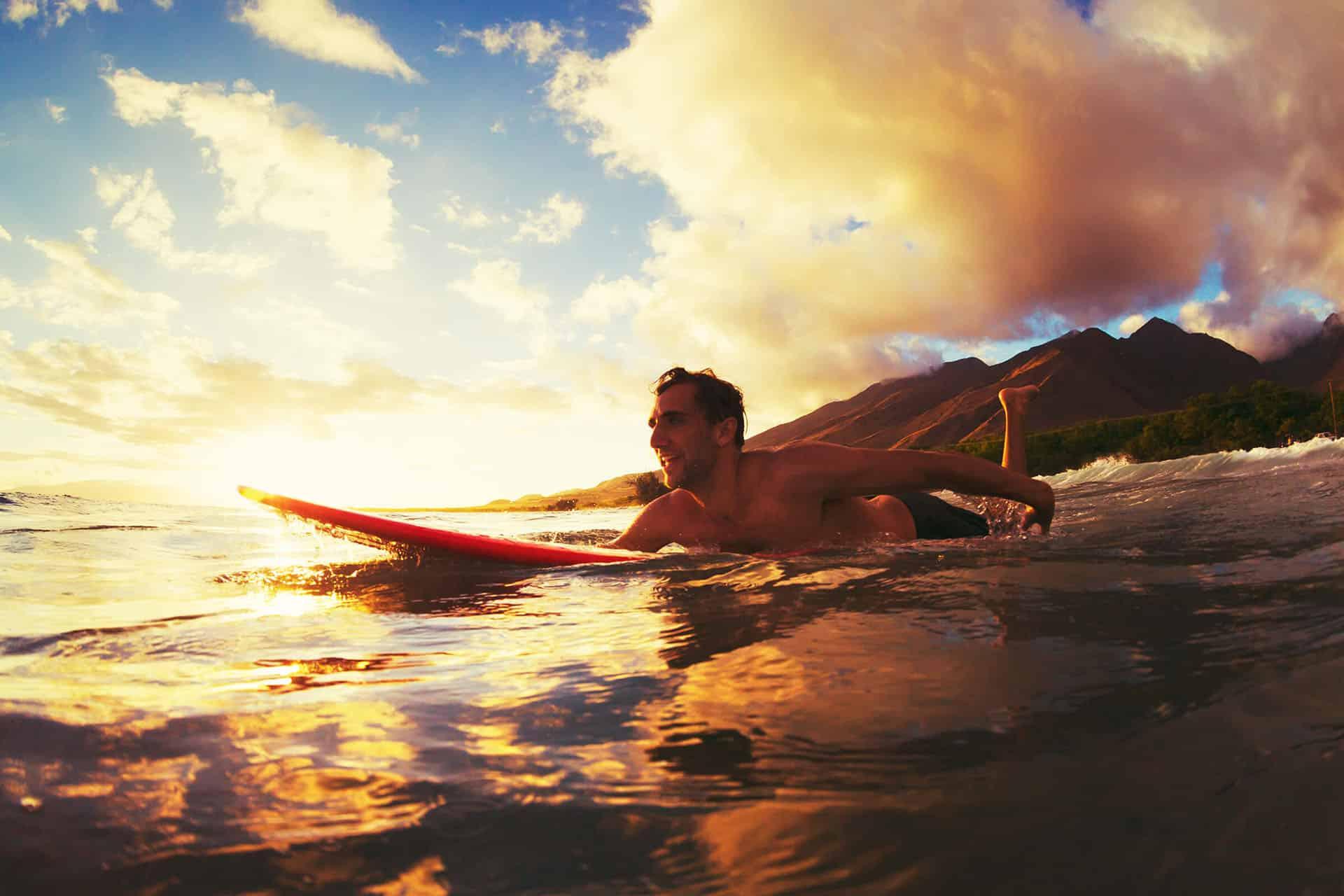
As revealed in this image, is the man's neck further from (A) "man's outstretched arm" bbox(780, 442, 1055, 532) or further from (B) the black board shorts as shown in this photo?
(B) the black board shorts

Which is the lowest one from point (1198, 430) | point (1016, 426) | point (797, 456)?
point (797, 456)

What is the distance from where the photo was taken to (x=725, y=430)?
461cm

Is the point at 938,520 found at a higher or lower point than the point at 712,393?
lower

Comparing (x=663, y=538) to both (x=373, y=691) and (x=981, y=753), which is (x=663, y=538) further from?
(x=981, y=753)

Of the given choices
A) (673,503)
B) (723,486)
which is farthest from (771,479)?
(673,503)

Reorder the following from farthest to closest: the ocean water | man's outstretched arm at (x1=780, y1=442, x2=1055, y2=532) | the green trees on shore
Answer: the green trees on shore < man's outstretched arm at (x1=780, y1=442, x2=1055, y2=532) < the ocean water

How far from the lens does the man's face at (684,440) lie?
4492 millimetres

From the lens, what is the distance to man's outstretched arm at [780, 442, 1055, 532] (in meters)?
4.14

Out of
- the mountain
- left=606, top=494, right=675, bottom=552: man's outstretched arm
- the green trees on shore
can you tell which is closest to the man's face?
left=606, top=494, right=675, bottom=552: man's outstretched arm

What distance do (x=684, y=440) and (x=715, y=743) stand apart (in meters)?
3.29

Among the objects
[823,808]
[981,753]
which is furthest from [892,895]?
[981,753]

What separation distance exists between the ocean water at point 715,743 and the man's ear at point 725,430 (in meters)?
1.91

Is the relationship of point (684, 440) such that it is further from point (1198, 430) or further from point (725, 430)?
point (1198, 430)

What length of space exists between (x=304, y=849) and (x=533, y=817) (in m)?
0.28
